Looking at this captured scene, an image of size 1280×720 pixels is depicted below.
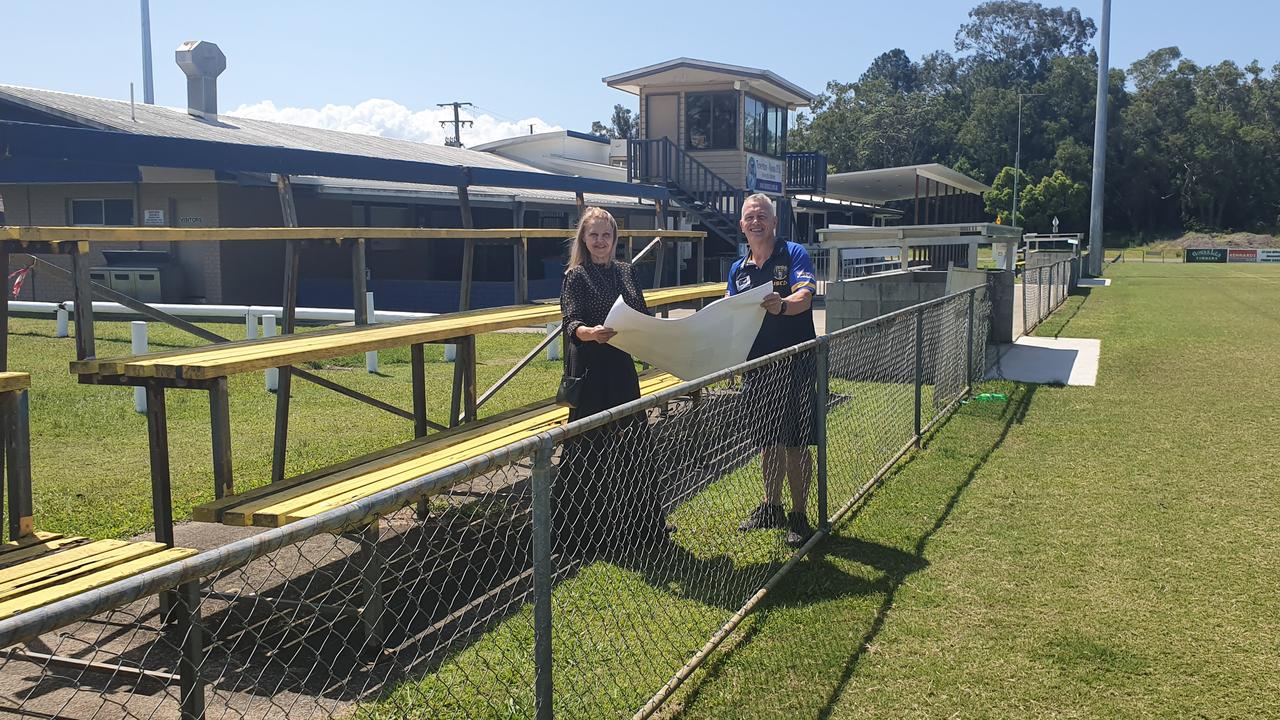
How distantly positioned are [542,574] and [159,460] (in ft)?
5.74

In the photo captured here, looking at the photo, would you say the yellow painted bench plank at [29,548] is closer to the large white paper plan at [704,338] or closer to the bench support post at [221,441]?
the bench support post at [221,441]

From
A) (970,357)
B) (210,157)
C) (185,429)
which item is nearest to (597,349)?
(210,157)

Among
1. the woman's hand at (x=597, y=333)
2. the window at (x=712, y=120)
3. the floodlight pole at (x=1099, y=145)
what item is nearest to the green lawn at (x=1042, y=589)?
the woman's hand at (x=597, y=333)

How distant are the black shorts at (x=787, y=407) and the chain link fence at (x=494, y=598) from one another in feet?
0.04

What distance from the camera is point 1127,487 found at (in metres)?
6.34

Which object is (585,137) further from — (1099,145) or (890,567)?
(890,567)

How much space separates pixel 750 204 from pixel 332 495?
2414 mm

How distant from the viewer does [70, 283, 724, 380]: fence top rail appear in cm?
373

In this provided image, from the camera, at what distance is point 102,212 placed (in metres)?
21.6

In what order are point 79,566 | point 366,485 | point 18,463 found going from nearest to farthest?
1. point 79,566
2. point 18,463
3. point 366,485

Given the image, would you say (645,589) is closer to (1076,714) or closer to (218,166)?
(1076,714)

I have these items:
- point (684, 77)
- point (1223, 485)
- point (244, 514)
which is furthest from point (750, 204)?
point (684, 77)

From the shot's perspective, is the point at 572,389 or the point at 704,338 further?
the point at 704,338

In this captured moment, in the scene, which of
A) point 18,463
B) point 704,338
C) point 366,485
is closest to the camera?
point 18,463
